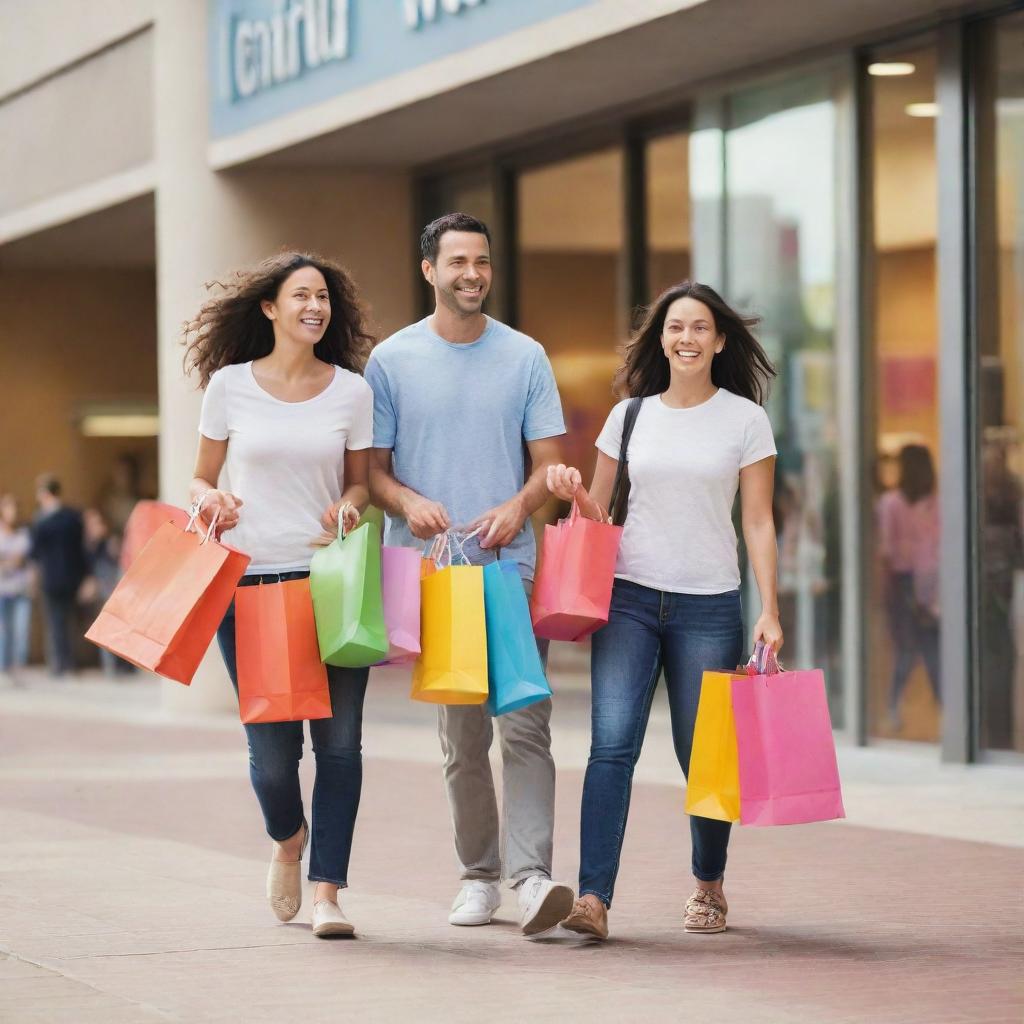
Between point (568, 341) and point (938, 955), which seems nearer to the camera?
point (938, 955)

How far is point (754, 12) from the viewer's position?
37.7ft

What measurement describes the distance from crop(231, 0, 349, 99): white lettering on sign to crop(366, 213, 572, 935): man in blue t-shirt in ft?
27.2

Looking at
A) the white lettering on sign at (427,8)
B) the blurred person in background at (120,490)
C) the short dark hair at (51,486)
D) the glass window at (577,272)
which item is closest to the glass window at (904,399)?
the white lettering on sign at (427,8)

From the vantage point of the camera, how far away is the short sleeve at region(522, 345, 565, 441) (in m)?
6.64

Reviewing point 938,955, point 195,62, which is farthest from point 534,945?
point 195,62

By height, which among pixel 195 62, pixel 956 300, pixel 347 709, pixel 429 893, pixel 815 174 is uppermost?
pixel 195 62

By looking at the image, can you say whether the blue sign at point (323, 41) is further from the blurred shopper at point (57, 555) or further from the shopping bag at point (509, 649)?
the shopping bag at point (509, 649)

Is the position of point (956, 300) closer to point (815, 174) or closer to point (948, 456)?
point (948, 456)

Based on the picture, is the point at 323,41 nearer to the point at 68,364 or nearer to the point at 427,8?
the point at 427,8

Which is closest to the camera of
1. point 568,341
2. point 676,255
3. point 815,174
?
point 815,174

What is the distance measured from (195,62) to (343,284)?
10180mm

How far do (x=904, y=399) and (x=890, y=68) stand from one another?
191 cm

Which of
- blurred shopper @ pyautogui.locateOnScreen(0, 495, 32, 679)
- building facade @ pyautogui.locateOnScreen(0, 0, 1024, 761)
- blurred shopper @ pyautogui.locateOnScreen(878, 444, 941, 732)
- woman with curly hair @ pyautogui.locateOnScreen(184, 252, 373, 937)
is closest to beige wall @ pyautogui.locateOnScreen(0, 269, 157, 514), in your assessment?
blurred shopper @ pyautogui.locateOnScreen(0, 495, 32, 679)

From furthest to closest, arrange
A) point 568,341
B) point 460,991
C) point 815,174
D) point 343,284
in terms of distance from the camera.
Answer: point 568,341 < point 815,174 < point 343,284 < point 460,991
